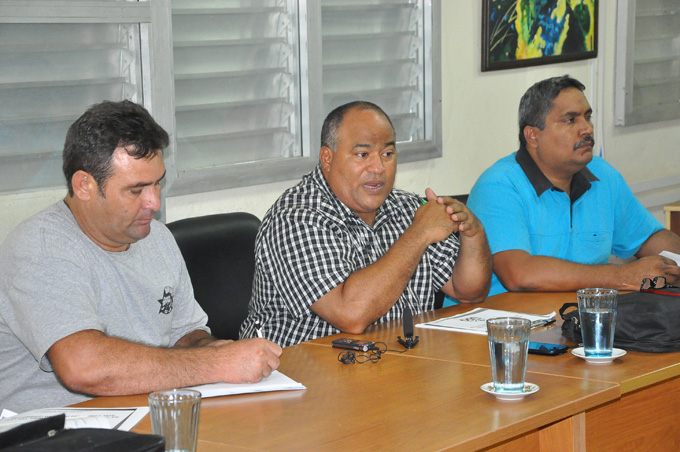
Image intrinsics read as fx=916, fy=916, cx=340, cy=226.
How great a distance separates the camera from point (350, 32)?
12.0 feet

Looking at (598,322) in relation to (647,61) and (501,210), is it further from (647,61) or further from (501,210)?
A: (647,61)

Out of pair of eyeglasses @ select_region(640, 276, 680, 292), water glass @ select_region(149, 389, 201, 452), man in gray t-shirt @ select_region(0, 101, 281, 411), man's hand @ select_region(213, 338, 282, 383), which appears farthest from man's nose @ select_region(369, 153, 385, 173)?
water glass @ select_region(149, 389, 201, 452)

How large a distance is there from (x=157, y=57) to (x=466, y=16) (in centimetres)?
164

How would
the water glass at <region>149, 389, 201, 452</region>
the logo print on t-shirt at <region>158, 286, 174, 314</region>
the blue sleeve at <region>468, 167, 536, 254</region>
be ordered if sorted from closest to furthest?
the water glass at <region>149, 389, 201, 452</region> → the logo print on t-shirt at <region>158, 286, 174, 314</region> → the blue sleeve at <region>468, 167, 536, 254</region>

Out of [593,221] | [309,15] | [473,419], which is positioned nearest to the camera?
[473,419]

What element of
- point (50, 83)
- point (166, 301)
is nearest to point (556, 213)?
point (166, 301)

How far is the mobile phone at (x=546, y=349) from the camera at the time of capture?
6.59 feet

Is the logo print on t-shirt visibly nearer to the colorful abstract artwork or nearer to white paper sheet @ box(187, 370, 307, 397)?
white paper sheet @ box(187, 370, 307, 397)

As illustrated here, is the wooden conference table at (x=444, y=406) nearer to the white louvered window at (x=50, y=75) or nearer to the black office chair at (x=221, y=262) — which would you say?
the black office chair at (x=221, y=262)

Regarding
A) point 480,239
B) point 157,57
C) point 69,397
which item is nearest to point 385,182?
point 480,239

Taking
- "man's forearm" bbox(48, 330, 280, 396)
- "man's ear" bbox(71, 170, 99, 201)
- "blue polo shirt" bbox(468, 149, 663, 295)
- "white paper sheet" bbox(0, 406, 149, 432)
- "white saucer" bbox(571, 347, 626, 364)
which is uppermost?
"man's ear" bbox(71, 170, 99, 201)

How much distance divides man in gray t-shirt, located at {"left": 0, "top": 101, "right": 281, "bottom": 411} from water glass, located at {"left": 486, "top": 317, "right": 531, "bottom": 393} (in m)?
0.45

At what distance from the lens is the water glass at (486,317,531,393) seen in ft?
5.57

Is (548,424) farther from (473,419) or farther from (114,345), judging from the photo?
(114,345)
